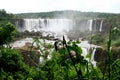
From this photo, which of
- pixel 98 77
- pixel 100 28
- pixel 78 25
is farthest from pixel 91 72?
pixel 78 25

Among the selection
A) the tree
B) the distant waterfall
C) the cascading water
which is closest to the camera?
the tree

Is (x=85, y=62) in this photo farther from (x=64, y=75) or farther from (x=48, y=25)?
(x=48, y=25)

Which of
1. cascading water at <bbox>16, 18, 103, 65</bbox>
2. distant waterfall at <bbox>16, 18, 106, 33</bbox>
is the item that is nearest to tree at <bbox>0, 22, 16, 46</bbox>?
distant waterfall at <bbox>16, 18, 106, 33</bbox>

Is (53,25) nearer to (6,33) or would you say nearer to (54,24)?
(54,24)

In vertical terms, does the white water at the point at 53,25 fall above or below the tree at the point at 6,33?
below

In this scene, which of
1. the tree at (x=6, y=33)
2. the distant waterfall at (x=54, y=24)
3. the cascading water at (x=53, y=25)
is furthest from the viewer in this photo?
the cascading water at (x=53, y=25)

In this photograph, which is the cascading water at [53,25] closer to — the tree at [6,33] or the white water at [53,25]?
the white water at [53,25]

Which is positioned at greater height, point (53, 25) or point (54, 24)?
point (54, 24)

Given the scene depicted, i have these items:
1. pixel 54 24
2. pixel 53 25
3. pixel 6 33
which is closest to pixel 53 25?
pixel 53 25

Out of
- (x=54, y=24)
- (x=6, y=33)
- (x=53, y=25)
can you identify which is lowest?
(x=53, y=25)

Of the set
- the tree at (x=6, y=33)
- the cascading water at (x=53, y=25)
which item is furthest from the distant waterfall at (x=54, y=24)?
the tree at (x=6, y=33)

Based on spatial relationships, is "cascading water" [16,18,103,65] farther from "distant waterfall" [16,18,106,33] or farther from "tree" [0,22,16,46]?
"tree" [0,22,16,46]

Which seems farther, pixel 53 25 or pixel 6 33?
pixel 53 25

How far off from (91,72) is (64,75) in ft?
0.39
